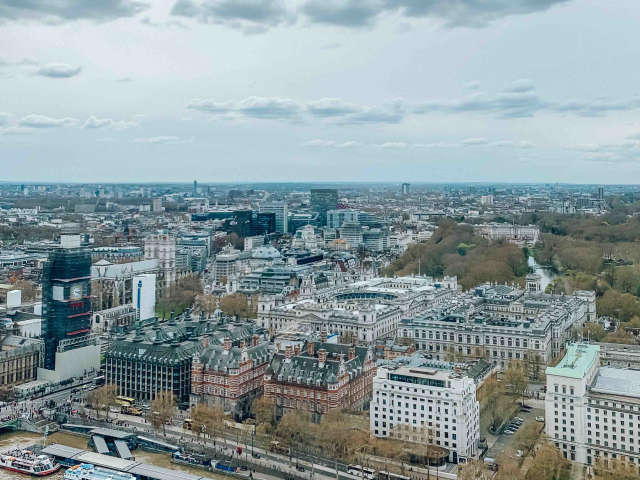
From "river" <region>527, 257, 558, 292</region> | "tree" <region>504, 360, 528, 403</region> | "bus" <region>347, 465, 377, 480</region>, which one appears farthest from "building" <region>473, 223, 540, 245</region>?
"bus" <region>347, 465, 377, 480</region>

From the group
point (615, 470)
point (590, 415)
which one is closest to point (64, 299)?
point (590, 415)

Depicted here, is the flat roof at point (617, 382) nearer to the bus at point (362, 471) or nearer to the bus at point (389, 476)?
the bus at point (389, 476)

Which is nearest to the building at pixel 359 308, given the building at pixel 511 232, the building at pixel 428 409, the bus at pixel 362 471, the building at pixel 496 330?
the building at pixel 496 330

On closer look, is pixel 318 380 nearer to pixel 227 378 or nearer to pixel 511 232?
pixel 227 378

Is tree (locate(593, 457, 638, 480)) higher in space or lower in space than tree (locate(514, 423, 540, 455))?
higher

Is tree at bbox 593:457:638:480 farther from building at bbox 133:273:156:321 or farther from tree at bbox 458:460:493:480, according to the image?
building at bbox 133:273:156:321

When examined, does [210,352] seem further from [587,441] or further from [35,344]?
[587,441]
